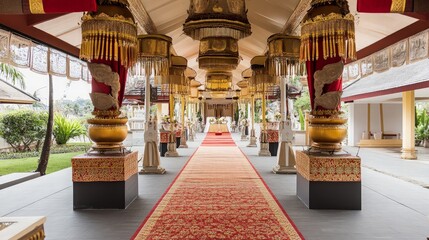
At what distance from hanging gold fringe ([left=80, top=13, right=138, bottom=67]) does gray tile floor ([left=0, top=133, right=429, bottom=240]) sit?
201 centimetres

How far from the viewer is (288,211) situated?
14.4 feet

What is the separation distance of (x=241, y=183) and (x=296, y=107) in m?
21.1


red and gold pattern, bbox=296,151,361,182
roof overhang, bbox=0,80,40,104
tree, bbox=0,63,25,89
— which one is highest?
tree, bbox=0,63,25,89

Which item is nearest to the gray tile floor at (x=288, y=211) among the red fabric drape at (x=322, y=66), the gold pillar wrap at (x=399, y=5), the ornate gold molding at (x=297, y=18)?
the red fabric drape at (x=322, y=66)

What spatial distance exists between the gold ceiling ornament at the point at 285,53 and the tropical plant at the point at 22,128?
11.1 meters

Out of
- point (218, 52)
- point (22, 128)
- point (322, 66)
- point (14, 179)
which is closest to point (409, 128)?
point (218, 52)

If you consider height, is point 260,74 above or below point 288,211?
above

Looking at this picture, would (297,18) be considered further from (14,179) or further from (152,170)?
(14,179)

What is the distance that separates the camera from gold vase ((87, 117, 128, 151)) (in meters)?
4.69

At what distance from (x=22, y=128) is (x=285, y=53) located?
11862mm

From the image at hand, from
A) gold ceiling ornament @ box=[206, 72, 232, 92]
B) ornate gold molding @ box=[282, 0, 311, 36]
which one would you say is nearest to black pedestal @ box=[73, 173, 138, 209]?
ornate gold molding @ box=[282, 0, 311, 36]

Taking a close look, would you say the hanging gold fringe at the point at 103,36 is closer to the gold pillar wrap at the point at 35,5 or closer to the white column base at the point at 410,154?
the gold pillar wrap at the point at 35,5

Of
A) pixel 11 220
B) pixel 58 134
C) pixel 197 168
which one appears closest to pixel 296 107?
pixel 58 134

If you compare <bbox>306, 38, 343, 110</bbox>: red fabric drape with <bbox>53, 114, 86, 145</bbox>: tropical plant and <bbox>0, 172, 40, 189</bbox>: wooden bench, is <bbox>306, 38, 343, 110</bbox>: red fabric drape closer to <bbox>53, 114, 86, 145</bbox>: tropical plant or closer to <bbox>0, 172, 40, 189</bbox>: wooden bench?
<bbox>0, 172, 40, 189</bbox>: wooden bench
